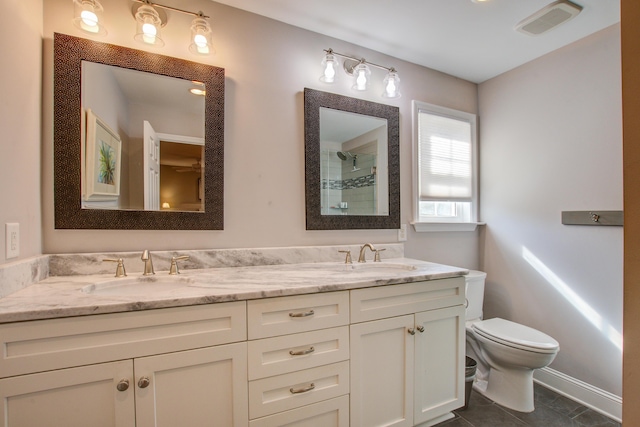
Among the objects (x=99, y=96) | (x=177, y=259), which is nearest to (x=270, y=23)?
(x=99, y=96)

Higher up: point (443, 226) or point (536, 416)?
point (443, 226)

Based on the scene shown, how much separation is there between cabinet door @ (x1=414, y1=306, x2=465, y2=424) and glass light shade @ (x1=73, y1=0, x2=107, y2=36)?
2.05 m

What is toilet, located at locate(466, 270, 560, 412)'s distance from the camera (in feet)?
5.42

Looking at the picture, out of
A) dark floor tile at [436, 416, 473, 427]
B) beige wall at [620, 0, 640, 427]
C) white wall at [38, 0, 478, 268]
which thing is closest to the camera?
beige wall at [620, 0, 640, 427]

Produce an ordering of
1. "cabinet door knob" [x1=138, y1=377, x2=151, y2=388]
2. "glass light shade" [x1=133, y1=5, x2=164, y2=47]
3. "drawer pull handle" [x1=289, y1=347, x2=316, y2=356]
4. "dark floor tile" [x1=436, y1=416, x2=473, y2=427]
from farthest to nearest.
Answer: "dark floor tile" [x1=436, y1=416, x2=473, y2=427] → "glass light shade" [x1=133, y1=5, x2=164, y2=47] → "drawer pull handle" [x1=289, y1=347, x2=316, y2=356] → "cabinet door knob" [x1=138, y1=377, x2=151, y2=388]

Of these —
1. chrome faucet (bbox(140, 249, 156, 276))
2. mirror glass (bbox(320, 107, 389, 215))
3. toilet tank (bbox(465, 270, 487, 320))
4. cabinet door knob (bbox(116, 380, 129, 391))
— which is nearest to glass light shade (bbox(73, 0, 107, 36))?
chrome faucet (bbox(140, 249, 156, 276))

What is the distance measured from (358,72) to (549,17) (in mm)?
1105

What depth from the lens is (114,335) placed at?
954 mm

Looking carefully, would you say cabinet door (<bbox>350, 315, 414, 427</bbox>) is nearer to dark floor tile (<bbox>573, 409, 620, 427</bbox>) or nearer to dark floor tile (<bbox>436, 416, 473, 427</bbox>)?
dark floor tile (<bbox>436, 416, 473, 427</bbox>)

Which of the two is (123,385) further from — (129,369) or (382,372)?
(382,372)

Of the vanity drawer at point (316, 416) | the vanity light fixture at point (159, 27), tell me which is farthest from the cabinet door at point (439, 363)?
the vanity light fixture at point (159, 27)

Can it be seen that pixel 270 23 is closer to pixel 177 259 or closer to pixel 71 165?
pixel 71 165

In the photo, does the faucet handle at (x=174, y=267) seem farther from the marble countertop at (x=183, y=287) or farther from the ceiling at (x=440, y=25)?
the ceiling at (x=440, y=25)

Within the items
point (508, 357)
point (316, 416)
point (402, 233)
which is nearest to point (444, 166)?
point (402, 233)
